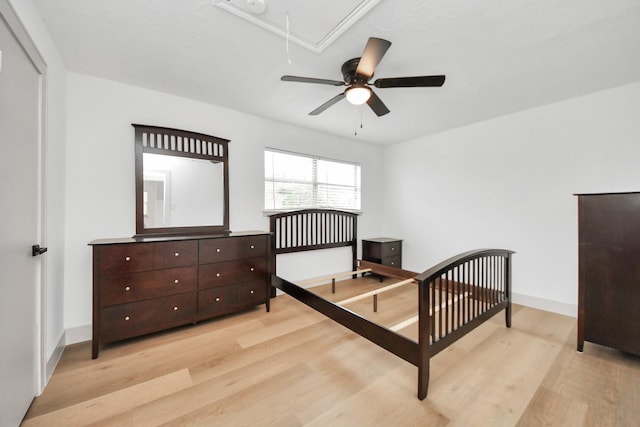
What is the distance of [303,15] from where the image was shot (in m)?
1.62

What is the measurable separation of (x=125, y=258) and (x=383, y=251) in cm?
347

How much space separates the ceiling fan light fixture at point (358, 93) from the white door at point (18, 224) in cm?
198

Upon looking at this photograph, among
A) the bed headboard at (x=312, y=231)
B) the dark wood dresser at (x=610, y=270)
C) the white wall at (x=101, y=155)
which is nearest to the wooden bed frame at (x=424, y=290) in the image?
the bed headboard at (x=312, y=231)

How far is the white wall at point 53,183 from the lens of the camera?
173cm

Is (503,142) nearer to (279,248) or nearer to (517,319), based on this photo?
(517,319)

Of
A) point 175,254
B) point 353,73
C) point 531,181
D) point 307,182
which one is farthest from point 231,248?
point 531,181

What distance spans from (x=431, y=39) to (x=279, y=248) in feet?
9.46

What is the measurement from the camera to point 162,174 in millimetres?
2715

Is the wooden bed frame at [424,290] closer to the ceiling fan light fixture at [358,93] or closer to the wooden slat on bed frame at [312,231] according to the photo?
the wooden slat on bed frame at [312,231]

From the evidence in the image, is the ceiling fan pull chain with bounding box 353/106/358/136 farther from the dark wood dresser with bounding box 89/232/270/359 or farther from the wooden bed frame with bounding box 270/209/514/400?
the dark wood dresser with bounding box 89/232/270/359

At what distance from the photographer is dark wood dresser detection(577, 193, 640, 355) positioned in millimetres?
1877

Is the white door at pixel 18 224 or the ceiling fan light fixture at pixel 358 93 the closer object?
the white door at pixel 18 224

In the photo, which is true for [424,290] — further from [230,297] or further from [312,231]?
[312,231]

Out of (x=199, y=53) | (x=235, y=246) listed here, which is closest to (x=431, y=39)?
(x=199, y=53)
